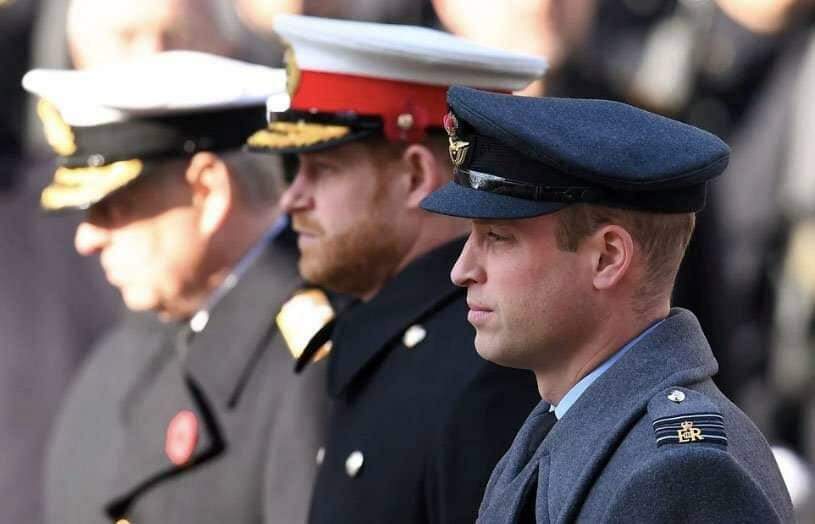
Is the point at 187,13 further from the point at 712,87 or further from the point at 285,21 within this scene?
the point at 712,87

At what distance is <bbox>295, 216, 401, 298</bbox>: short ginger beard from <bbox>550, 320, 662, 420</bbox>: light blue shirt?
1052mm

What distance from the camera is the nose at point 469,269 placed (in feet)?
9.10

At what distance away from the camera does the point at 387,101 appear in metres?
3.77

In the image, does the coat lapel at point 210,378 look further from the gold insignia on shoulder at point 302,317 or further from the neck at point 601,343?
the neck at point 601,343

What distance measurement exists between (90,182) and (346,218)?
112cm

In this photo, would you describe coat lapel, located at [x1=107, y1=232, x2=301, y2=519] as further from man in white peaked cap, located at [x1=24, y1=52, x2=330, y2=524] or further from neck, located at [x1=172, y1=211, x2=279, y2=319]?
neck, located at [x1=172, y1=211, x2=279, y2=319]

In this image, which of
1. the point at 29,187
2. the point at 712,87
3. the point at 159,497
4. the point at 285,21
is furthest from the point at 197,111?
the point at 712,87

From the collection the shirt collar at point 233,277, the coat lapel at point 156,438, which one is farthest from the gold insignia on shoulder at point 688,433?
the shirt collar at point 233,277

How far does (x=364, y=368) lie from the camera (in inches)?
144

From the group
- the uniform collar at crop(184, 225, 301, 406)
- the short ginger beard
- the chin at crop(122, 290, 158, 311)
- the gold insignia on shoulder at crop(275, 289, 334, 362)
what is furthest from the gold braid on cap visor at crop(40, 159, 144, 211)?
the short ginger beard

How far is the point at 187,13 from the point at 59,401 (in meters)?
1.49

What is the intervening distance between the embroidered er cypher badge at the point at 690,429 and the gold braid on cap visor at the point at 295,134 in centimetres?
144

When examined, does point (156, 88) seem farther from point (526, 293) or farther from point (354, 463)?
point (526, 293)

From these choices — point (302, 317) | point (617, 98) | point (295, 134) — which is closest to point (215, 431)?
point (302, 317)
